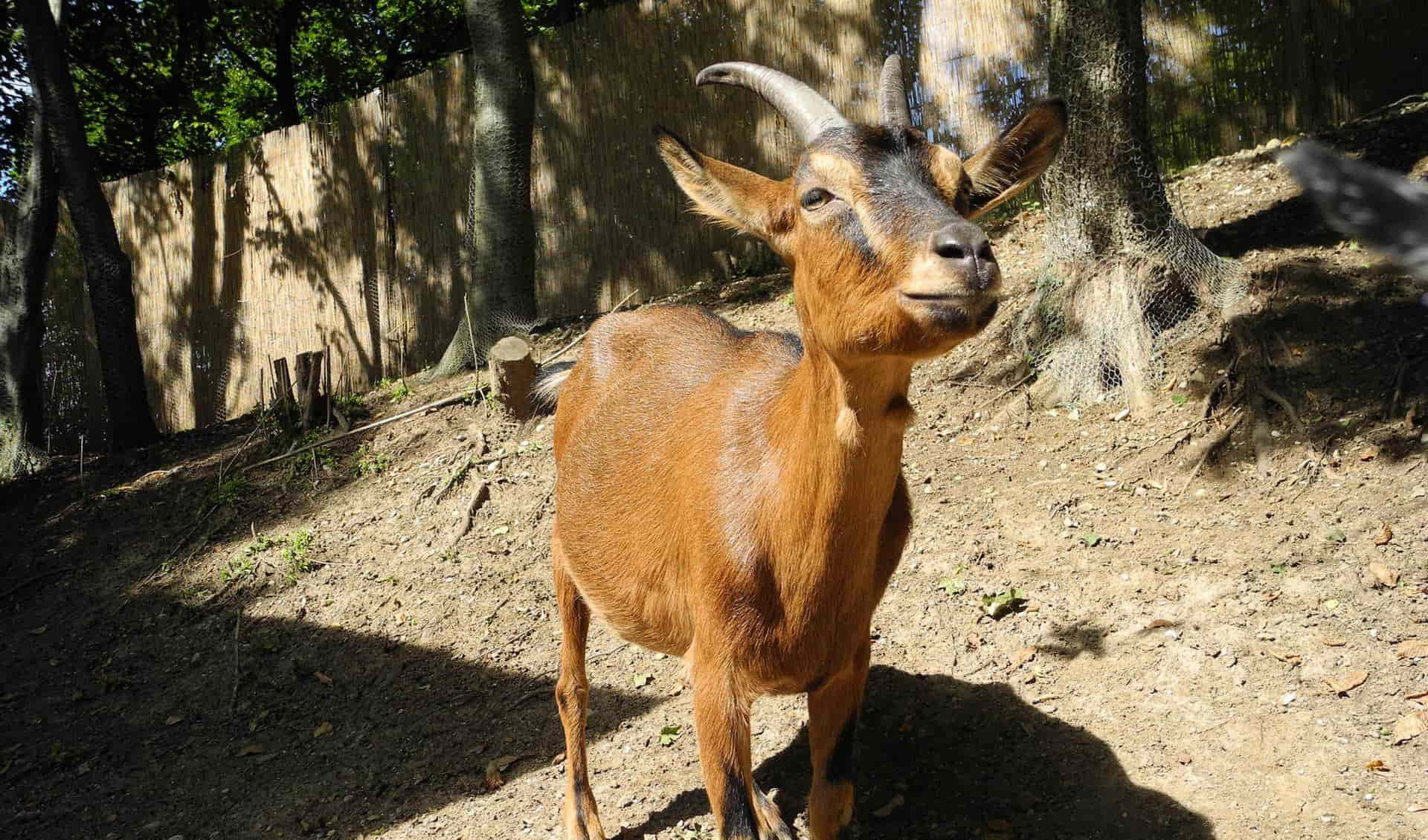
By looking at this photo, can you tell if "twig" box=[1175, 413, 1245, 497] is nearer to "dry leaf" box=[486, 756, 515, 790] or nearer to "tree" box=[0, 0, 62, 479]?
"dry leaf" box=[486, 756, 515, 790]

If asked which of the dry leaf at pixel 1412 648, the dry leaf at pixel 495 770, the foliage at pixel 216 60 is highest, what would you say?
the foliage at pixel 216 60

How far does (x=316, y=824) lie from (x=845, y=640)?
3.18 metres

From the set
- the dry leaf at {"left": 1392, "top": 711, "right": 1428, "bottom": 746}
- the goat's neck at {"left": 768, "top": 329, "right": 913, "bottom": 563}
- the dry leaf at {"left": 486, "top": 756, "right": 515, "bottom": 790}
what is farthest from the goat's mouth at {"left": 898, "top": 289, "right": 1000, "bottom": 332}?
the dry leaf at {"left": 486, "top": 756, "right": 515, "bottom": 790}

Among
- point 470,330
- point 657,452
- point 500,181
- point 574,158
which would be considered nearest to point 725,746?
point 657,452

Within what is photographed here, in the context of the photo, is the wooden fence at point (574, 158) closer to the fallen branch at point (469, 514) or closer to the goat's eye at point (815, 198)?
the fallen branch at point (469, 514)

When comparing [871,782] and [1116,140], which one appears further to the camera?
[1116,140]

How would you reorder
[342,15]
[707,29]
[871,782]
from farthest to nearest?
[342,15] < [707,29] < [871,782]

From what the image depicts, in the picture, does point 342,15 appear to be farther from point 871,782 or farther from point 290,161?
point 871,782

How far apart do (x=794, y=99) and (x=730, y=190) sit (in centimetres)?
40

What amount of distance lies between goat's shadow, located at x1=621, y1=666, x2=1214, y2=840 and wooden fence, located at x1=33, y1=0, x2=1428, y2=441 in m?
6.37

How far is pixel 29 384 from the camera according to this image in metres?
11.0

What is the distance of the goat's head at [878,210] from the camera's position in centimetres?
241

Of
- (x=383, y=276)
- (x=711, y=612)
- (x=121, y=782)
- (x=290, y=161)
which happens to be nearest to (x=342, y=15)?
(x=290, y=161)

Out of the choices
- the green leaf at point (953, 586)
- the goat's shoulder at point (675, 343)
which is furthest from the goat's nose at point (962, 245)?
the green leaf at point (953, 586)
